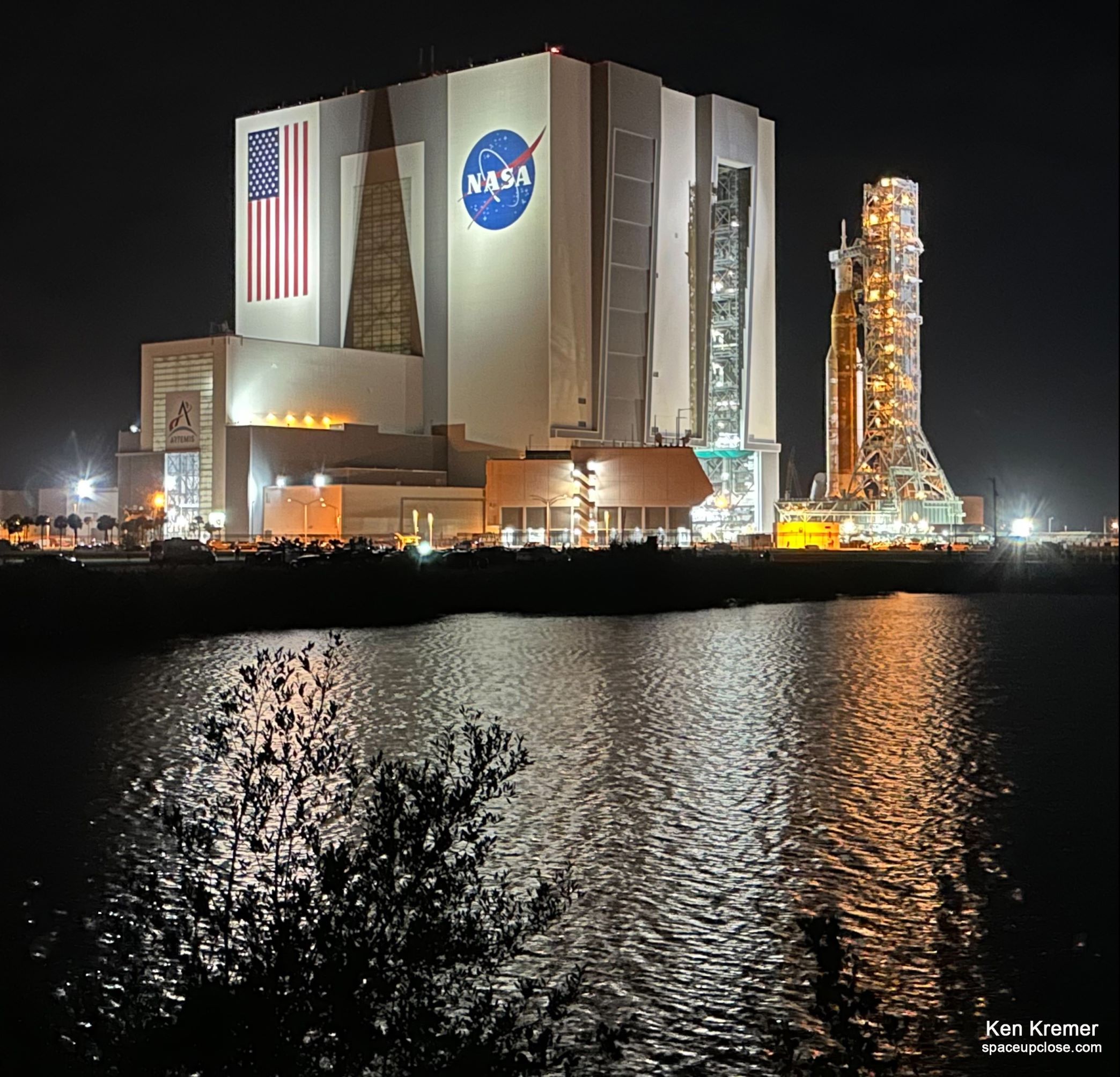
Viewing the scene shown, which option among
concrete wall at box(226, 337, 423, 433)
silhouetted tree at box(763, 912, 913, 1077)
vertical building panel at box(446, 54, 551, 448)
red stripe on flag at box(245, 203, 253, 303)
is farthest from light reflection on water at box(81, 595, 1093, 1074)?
red stripe on flag at box(245, 203, 253, 303)

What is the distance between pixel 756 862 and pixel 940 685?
Result: 520 inches

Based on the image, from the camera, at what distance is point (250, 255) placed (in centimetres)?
8850

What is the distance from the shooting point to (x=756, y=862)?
495 inches

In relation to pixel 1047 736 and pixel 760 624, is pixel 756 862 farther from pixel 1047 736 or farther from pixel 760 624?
pixel 760 624

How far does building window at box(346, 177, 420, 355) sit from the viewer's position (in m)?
81.9

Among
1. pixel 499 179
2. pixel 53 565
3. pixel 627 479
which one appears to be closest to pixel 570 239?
pixel 499 179

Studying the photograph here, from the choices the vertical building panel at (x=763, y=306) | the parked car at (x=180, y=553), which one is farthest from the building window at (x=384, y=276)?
the parked car at (x=180, y=553)

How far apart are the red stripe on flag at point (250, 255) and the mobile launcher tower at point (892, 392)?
3312cm

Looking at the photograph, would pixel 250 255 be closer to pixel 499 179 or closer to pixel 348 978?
pixel 499 179

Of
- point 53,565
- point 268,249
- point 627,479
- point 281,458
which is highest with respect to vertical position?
point 268,249

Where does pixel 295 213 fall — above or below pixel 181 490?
above

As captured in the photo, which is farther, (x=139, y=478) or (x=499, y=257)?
(x=139, y=478)

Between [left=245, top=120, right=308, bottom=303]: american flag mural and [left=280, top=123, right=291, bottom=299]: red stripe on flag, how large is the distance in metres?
0.03

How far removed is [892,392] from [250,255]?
Result: 3639 cm
